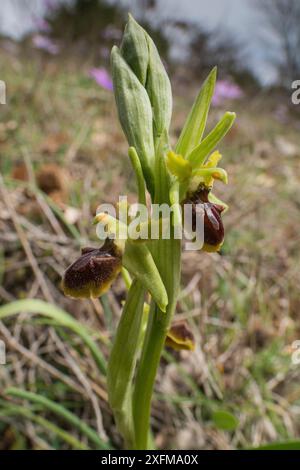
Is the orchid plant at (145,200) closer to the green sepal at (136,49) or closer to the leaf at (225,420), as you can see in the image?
the green sepal at (136,49)

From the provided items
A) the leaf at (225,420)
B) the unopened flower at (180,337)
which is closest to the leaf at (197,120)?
the unopened flower at (180,337)

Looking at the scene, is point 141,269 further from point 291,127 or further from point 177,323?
point 291,127

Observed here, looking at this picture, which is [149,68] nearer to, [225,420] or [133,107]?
[133,107]

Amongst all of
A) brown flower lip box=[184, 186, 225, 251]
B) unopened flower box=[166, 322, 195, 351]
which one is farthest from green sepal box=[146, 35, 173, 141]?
unopened flower box=[166, 322, 195, 351]

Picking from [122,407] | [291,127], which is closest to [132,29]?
[122,407]

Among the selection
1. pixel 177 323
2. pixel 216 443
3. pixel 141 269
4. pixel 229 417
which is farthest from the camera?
pixel 216 443

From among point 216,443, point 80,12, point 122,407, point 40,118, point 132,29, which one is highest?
point 80,12

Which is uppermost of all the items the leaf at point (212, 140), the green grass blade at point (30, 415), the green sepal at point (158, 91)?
the green sepal at point (158, 91)

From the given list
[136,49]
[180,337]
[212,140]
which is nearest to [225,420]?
[180,337]
